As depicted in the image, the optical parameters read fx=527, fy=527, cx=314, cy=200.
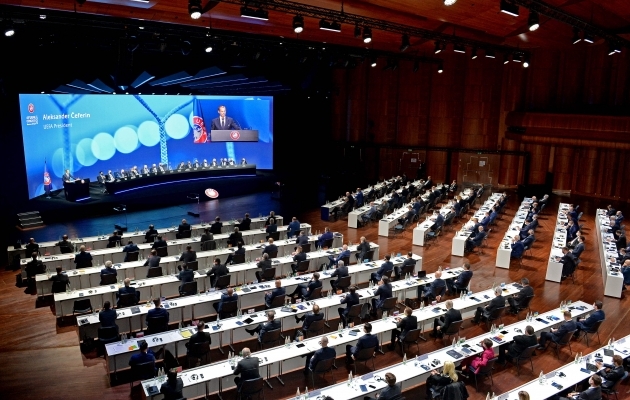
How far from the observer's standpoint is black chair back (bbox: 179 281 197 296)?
1206cm

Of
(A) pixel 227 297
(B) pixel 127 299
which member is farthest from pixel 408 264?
(B) pixel 127 299

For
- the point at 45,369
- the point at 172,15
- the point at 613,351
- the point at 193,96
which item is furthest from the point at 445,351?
the point at 193,96

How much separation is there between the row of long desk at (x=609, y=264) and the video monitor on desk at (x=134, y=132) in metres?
16.1

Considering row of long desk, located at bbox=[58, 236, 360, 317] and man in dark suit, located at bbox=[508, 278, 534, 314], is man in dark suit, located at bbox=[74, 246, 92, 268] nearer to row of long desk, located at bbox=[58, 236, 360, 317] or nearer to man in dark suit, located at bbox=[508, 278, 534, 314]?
row of long desk, located at bbox=[58, 236, 360, 317]

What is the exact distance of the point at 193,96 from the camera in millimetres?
24000

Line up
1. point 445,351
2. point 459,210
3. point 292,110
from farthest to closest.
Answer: point 292,110 < point 459,210 < point 445,351

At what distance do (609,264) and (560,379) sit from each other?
767 centimetres

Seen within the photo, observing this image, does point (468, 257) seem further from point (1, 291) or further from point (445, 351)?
point (1, 291)

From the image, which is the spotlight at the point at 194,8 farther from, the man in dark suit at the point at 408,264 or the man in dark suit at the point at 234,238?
the man in dark suit at the point at 408,264

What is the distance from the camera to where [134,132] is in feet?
72.9

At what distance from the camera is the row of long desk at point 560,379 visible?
26.2 feet

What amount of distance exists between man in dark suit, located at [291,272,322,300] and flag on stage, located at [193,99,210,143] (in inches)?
558

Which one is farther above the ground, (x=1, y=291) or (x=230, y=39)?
(x=230, y=39)

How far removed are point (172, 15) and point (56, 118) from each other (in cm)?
707
